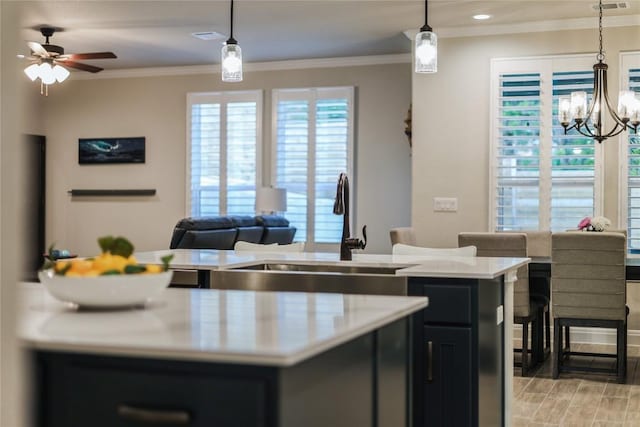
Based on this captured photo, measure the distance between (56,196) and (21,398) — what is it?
9.66 m

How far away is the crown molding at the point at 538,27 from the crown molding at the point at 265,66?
1342 millimetres

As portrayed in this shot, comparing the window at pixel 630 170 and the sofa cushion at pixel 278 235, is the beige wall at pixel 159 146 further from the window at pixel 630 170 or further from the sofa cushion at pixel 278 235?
the window at pixel 630 170

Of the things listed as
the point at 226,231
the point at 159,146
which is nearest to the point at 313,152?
the point at 159,146

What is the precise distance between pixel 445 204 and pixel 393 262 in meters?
3.66

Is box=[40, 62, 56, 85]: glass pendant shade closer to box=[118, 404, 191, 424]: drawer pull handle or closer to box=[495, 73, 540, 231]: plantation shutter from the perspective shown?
box=[495, 73, 540, 231]: plantation shutter

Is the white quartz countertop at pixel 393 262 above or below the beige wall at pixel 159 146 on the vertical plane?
below

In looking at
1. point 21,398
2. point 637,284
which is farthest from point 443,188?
point 21,398

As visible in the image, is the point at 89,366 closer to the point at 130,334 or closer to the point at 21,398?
the point at 130,334

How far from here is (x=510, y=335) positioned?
3.52 meters

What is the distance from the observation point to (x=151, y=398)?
150cm

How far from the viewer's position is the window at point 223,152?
8969mm

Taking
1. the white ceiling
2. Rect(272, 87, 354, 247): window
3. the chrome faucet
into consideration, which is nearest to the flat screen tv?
the white ceiling

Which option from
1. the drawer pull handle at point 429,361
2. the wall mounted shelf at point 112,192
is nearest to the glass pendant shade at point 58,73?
the wall mounted shelf at point 112,192

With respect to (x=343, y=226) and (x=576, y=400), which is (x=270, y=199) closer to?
(x=576, y=400)
